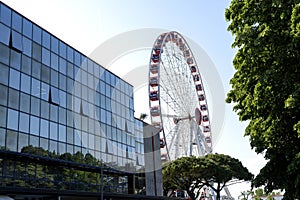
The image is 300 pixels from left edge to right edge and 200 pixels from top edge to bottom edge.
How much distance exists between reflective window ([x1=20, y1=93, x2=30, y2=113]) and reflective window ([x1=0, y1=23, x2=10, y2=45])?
3.91 metres

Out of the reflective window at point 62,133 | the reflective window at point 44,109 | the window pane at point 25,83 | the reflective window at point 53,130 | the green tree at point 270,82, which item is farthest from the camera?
the reflective window at point 62,133

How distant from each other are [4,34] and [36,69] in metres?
3.96

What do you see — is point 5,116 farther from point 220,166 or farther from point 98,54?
point 220,166

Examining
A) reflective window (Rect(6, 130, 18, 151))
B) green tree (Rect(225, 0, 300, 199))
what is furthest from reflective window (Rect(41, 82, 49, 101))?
green tree (Rect(225, 0, 300, 199))

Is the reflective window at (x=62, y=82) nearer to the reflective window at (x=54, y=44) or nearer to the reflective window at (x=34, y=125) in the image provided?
the reflective window at (x=54, y=44)

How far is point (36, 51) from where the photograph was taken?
101 feet

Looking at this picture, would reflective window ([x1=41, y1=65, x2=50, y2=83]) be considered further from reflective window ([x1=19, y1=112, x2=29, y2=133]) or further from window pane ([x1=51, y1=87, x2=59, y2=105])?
reflective window ([x1=19, y1=112, x2=29, y2=133])

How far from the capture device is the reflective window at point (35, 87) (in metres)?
29.6

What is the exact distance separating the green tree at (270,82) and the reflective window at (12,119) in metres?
15.3

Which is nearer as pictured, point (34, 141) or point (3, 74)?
point (3, 74)

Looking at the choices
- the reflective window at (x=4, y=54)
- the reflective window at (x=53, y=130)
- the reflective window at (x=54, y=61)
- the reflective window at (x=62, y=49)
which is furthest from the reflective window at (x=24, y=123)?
the reflective window at (x=62, y=49)

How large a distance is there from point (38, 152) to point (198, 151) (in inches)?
1272

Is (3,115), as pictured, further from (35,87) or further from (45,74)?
(45,74)

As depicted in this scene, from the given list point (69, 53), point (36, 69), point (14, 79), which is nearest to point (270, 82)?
point (14, 79)
